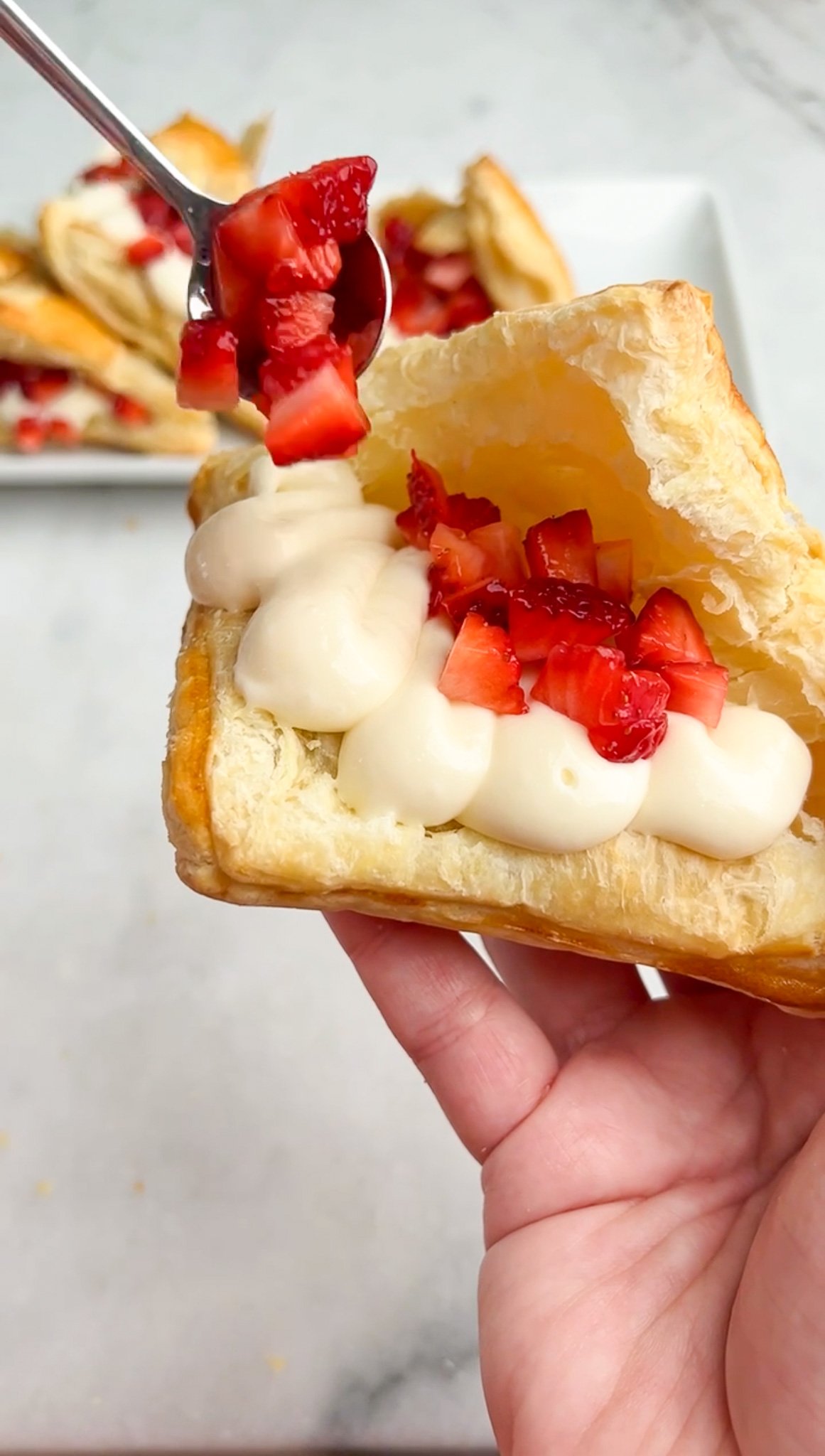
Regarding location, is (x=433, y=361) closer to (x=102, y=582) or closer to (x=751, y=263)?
(x=102, y=582)

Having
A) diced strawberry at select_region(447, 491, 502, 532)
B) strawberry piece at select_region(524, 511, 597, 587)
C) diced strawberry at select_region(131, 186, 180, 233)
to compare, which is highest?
diced strawberry at select_region(131, 186, 180, 233)

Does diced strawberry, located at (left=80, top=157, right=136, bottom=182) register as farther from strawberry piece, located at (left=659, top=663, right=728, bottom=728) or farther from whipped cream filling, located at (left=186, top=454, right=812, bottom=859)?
strawberry piece, located at (left=659, top=663, right=728, bottom=728)

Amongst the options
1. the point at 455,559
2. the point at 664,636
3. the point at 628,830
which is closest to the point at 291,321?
the point at 455,559

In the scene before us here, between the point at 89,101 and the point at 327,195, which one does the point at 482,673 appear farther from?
the point at 89,101

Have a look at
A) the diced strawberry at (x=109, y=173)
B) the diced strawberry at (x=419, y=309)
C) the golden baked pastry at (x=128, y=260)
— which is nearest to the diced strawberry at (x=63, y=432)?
the golden baked pastry at (x=128, y=260)

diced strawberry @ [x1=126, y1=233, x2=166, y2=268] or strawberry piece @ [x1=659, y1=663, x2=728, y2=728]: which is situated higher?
diced strawberry @ [x1=126, y1=233, x2=166, y2=268]

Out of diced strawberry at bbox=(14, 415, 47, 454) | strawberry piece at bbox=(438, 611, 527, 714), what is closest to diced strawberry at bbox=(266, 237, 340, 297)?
strawberry piece at bbox=(438, 611, 527, 714)
